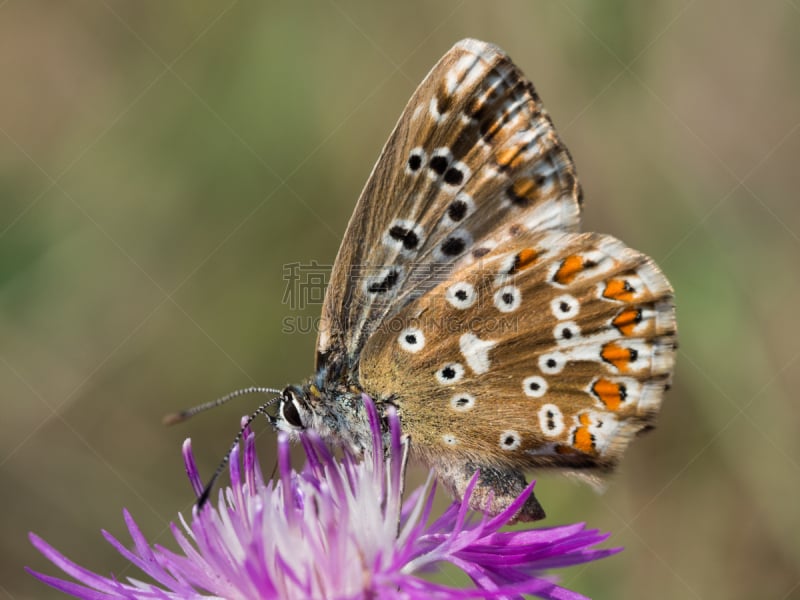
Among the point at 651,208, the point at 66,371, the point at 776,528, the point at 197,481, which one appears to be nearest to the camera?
the point at 197,481

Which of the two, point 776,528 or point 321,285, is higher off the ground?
point 776,528

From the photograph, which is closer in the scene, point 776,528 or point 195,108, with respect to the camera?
point 776,528

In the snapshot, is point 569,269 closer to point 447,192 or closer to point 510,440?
point 447,192

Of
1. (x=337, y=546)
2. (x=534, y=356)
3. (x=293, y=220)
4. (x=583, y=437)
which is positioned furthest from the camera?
(x=293, y=220)

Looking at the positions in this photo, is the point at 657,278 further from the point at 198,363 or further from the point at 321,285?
the point at 198,363

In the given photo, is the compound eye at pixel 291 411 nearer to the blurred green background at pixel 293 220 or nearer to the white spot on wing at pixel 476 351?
the white spot on wing at pixel 476 351

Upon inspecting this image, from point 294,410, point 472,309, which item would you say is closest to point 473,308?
point 472,309

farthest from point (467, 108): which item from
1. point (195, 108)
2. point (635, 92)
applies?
point (195, 108)

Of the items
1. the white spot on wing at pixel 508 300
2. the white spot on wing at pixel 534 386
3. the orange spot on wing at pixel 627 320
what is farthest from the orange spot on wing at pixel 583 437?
the white spot on wing at pixel 508 300

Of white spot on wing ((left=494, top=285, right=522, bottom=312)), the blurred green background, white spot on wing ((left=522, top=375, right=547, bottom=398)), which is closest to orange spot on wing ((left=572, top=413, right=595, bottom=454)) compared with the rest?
white spot on wing ((left=522, top=375, right=547, bottom=398))
